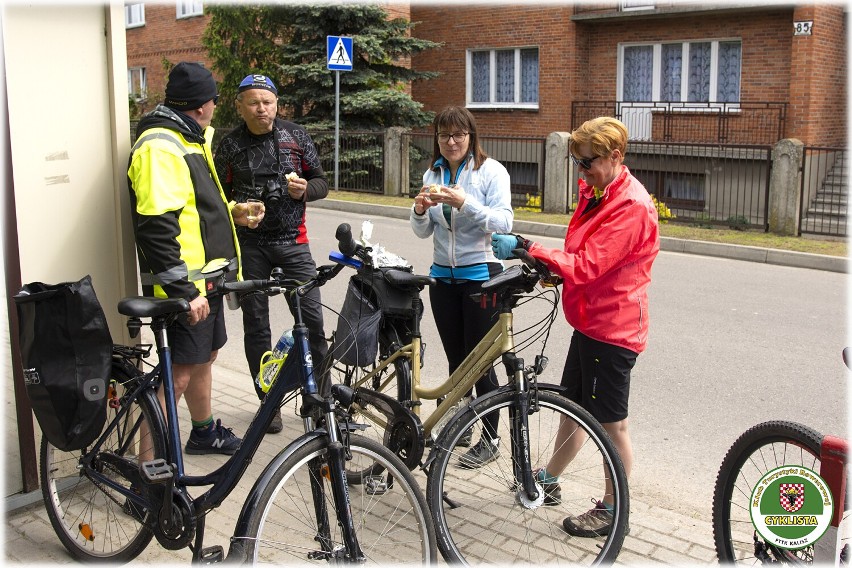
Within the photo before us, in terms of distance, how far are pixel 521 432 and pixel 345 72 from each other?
1837cm

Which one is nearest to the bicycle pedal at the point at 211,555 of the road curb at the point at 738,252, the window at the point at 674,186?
the road curb at the point at 738,252

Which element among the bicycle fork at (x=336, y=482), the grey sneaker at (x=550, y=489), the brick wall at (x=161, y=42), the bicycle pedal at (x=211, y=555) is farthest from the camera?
the brick wall at (x=161, y=42)

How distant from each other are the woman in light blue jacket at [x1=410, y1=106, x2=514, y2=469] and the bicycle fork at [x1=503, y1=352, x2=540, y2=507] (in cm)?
94

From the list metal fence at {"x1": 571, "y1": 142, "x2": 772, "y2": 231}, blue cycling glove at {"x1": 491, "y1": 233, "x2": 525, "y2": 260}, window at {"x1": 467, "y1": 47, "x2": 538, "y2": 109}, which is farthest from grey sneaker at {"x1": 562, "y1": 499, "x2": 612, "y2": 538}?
window at {"x1": 467, "y1": 47, "x2": 538, "y2": 109}

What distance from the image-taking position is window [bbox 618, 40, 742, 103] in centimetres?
1955

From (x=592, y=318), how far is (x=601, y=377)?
0.26 metres

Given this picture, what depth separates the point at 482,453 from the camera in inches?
163

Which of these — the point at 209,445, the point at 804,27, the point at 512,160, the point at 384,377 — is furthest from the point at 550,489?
the point at 512,160

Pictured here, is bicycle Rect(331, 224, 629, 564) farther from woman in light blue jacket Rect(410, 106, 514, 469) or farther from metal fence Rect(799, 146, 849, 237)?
metal fence Rect(799, 146, 849, 237)

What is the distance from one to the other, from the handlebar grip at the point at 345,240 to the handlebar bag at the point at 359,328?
0.27 metres

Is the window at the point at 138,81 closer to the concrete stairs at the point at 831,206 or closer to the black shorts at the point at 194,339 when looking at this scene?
the concrete stairs at the point at 831,206

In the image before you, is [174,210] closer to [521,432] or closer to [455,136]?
[455,136]

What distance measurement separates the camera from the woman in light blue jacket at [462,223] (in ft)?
15.8

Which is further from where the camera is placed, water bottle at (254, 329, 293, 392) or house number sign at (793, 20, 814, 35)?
house number sign at (793, 20, 814, 35)
